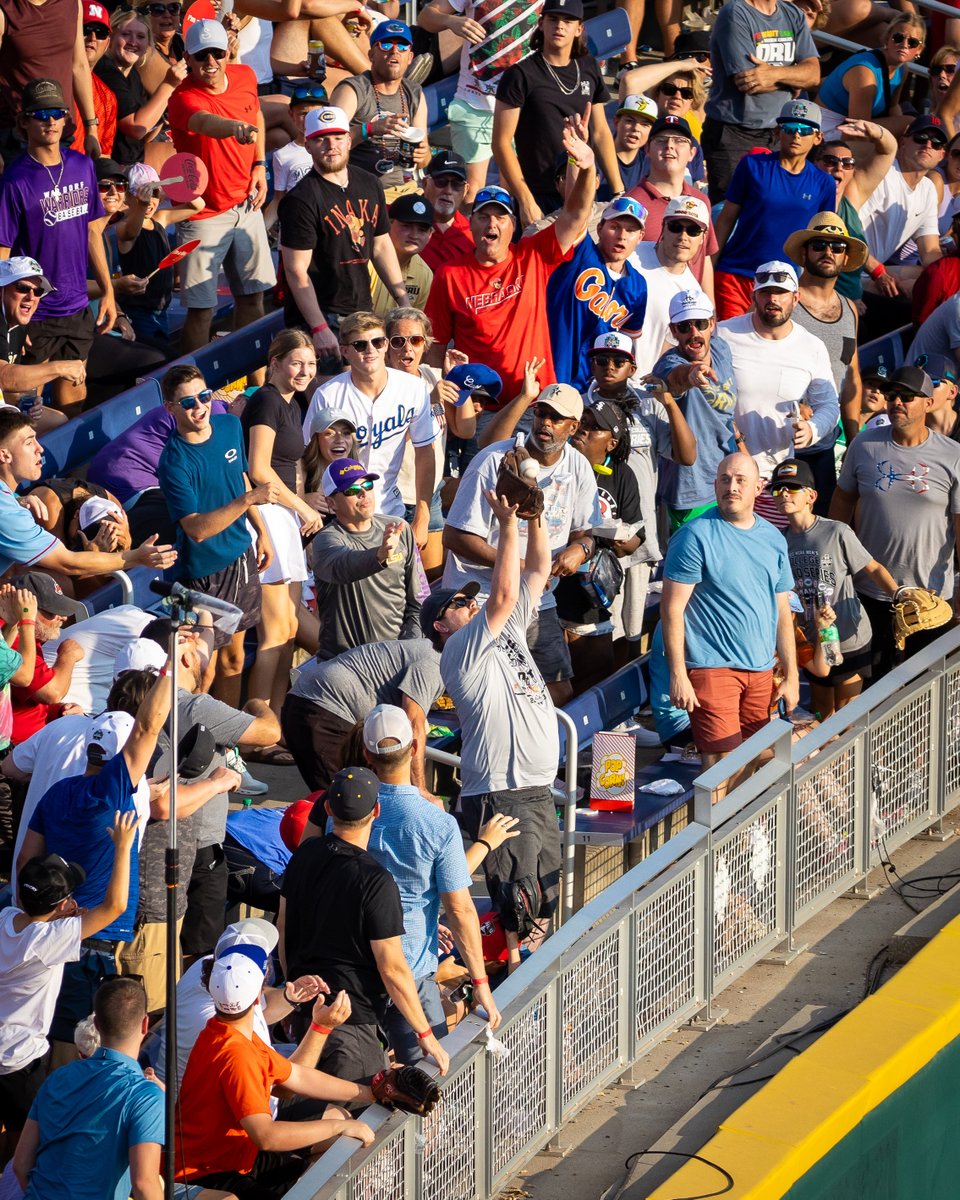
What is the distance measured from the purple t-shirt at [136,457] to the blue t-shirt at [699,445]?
2.31 metres

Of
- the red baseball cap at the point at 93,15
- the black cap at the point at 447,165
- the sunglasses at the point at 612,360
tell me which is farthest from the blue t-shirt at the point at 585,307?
the red baseball cap at the point at 93,15

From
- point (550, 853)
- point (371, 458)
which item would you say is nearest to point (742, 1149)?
point (550, 853)

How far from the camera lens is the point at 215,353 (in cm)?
1150

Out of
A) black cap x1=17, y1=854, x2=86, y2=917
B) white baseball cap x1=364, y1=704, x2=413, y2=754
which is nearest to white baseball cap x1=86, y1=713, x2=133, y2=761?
black cap x1=17, y1=854, x2=86, y2=917

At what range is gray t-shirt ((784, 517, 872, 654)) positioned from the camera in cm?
940

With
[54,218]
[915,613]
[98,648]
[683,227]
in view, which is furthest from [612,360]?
[54,218]

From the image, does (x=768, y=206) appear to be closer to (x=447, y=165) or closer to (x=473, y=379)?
(x=447, y=165)

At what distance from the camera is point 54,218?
10.6m

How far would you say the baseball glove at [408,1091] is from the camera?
603 cm

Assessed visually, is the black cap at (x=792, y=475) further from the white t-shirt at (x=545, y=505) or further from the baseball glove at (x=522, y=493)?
the baseball glove at (x=522, y=493)

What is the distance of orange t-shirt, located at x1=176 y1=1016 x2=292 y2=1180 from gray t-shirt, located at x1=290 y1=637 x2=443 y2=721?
7.16 ft

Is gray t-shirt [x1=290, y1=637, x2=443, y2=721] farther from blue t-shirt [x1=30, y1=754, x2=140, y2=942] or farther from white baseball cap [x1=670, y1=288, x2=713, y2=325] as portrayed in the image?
white baseball cap [x1=670, y1=288, x2=713, y2=325]

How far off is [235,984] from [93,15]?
8.01 meters

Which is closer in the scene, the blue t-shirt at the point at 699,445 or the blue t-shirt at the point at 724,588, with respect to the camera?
Result: the blue t-shirt at the point at 724,588
